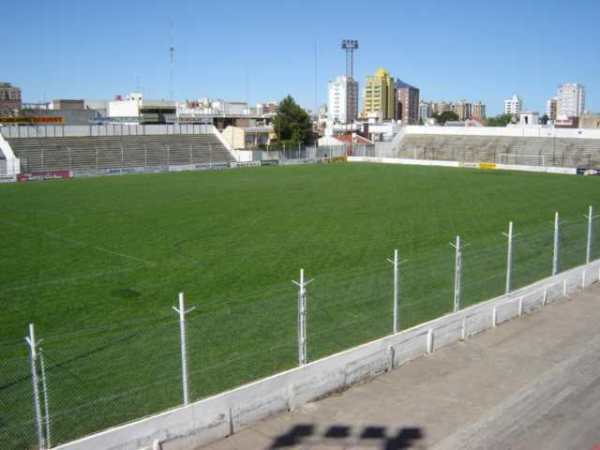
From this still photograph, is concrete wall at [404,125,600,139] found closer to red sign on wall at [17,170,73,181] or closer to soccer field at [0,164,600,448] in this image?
soccer field at [0,164,600,448]

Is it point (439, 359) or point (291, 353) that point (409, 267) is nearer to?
point (439, 359)

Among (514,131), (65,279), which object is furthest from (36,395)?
(514,131)

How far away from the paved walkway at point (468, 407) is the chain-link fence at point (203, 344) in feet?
3.45

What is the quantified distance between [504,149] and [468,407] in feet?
218

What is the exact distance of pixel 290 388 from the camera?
32.1ft

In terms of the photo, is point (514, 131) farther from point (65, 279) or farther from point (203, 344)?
point (203, 344)

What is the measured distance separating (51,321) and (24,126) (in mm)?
51598

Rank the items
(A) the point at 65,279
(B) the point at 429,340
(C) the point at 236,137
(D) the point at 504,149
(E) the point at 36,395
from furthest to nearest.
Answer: (C) the point at 236,137 → (D) the point at 504,149 → (A) the point at 65,279 → (B) the point at 429,340 → (E) the point at 36,395

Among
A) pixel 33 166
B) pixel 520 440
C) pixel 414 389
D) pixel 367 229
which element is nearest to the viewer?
pixel 520 440

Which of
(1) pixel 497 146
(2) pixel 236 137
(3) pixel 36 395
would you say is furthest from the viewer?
(2) pixel 236 137

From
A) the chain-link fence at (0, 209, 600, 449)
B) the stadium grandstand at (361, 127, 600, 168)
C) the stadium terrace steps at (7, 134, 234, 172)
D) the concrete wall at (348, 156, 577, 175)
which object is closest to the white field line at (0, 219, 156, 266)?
the chain-link fence at (0, 209, 600, 449)

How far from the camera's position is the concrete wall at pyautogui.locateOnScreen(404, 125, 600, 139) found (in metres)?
68.8

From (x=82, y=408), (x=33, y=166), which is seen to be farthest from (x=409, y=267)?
(x=33, y=166)

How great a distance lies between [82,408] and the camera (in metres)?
9.22
